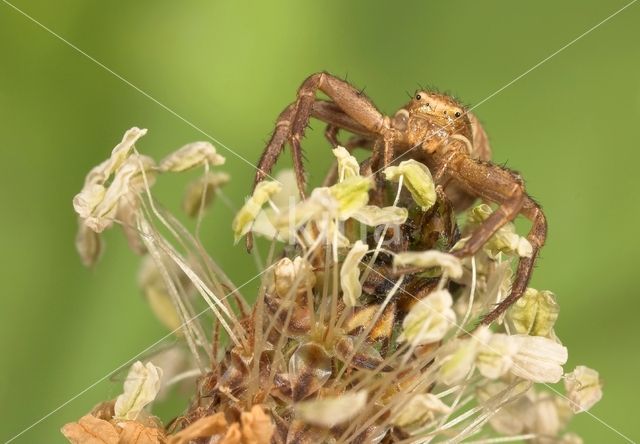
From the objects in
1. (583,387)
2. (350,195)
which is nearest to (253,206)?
(350,195)

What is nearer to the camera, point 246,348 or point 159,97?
point 246,348

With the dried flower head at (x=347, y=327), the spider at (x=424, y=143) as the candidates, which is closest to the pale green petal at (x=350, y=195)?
the dried flower head at (x=347, y=327)

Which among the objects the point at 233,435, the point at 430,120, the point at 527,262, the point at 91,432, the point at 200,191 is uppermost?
the point at 430,120

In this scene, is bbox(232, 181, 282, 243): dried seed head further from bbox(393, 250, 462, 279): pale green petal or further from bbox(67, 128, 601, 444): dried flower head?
bbox(393, 250, 462, 279): pale green petal

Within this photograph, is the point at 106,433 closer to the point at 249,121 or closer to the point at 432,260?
the point at 432,260

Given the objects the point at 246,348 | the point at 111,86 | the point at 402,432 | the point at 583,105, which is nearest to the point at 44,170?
the point at 111,86

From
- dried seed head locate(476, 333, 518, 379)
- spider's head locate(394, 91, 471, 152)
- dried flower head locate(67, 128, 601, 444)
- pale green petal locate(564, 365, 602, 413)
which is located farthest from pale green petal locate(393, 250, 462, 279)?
pale green petal locate(564, 365, 602, 413)

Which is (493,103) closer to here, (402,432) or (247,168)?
(247,168)
